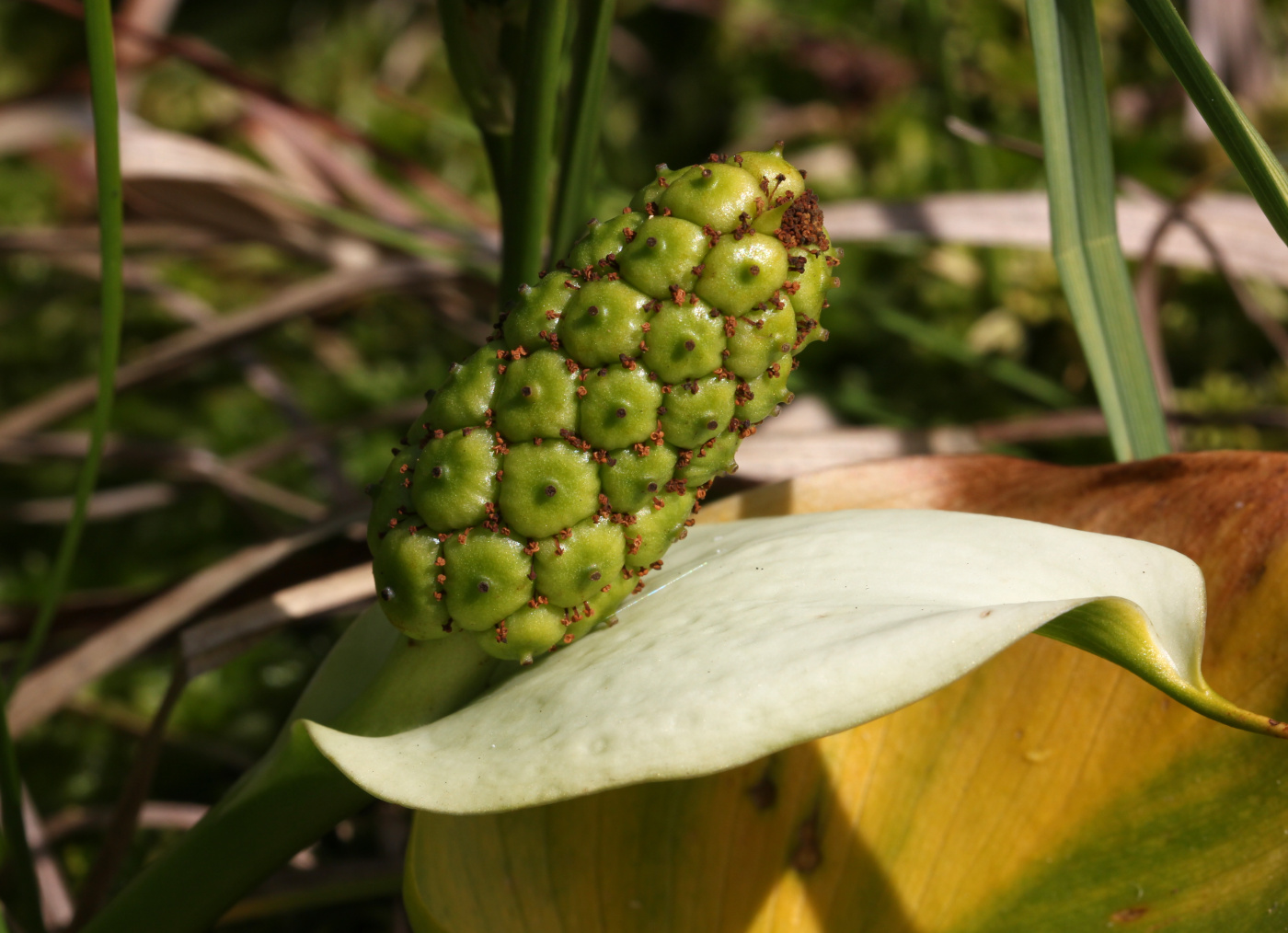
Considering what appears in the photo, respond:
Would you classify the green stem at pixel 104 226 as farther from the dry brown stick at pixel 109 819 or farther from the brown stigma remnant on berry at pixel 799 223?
the brown stigma remnant on berry at pixel 799 223

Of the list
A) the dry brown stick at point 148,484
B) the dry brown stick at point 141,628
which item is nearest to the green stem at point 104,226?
the dry brown stick at point 141,628

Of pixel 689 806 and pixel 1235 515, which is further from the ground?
pixel 1235 515

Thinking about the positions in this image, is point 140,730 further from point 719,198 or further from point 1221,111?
point 1221,111

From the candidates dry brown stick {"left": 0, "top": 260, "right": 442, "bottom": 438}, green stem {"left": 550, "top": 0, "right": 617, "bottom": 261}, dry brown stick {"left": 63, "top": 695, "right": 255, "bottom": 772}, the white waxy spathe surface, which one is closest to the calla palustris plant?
the white waxy spathe surface

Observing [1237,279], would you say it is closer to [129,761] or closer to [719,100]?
[719,100]

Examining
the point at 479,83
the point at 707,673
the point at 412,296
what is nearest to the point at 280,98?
the point at 412,296

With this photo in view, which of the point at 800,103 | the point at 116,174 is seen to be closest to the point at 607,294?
the point at 116,174
